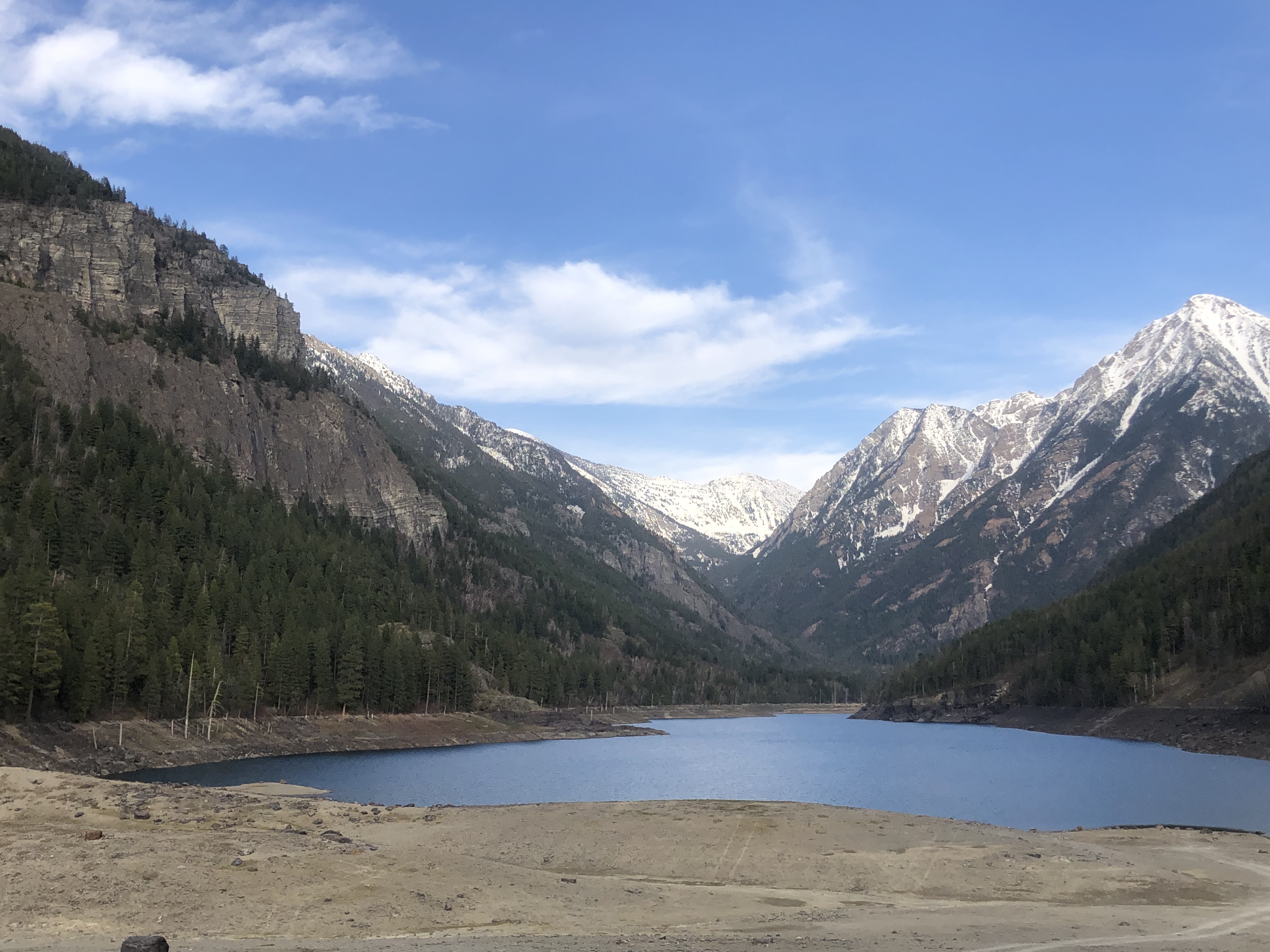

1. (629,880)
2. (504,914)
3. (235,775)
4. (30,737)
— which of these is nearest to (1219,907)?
(629,880)

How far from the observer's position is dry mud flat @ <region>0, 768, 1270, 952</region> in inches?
1179

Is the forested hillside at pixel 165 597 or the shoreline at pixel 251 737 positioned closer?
the shoreline at pixel 251 737

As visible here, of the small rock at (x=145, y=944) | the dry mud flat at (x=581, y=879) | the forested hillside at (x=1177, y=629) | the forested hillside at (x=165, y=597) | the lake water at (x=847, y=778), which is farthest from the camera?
the forested hillside at (x=1177, y=629)

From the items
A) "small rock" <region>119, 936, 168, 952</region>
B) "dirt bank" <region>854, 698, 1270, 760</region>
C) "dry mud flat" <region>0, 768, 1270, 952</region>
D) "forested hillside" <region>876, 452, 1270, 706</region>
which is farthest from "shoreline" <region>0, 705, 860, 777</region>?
"forested hillside" <region>876, 452, 1270, 706</region>

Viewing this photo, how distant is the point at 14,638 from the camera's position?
287 feet

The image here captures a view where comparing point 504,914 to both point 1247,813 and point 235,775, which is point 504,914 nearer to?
point 1247,813

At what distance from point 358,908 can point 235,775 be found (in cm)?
6560

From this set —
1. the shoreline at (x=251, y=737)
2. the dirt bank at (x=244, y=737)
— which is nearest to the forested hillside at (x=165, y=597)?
the shoreline at (x=251, y=737)

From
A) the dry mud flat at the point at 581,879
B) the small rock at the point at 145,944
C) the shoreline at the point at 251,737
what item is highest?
the small rock at the point at 145,944

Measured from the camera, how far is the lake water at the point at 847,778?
243 ft

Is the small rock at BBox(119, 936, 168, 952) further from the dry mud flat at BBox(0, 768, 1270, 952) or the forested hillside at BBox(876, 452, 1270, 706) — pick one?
the forested hillside at BBox(876, 452, 1270, 706)

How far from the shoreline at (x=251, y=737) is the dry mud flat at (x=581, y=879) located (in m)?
22.0

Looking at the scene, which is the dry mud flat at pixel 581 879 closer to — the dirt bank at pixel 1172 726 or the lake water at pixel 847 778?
the lake water at pixel 847 778

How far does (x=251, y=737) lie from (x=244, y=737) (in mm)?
1216
